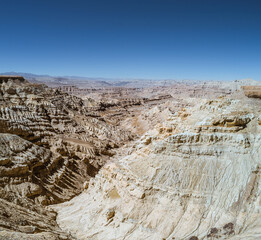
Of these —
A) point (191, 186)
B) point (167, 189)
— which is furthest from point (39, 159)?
point (191, 186)

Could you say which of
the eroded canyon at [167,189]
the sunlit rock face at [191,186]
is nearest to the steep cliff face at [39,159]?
the eroded canyon at [167,189]

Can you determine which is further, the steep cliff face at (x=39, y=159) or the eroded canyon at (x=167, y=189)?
the steep cliff face at (x=39, y=159)

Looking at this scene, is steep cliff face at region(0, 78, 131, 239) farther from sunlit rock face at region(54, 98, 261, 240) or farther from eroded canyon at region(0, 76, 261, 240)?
sunlit rock face at region(54, 98, 261, 240)

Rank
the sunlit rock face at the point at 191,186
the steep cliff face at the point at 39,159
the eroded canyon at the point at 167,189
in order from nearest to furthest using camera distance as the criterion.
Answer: the eroded canyon at the point at 167,189 → the sunlit rock face at the point at 191,186 → the steep cliff face at the point at 39,159

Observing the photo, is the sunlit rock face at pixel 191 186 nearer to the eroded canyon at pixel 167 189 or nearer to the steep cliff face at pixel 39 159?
the eroded canyon at pixel 167 189

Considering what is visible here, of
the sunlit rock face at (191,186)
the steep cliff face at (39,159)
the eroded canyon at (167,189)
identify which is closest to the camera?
the eroded canyon at (167,189)

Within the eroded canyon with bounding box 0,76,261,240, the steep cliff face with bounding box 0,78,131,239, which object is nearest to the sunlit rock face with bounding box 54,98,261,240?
the eroded canyon with bounding box 0,76,261,240
